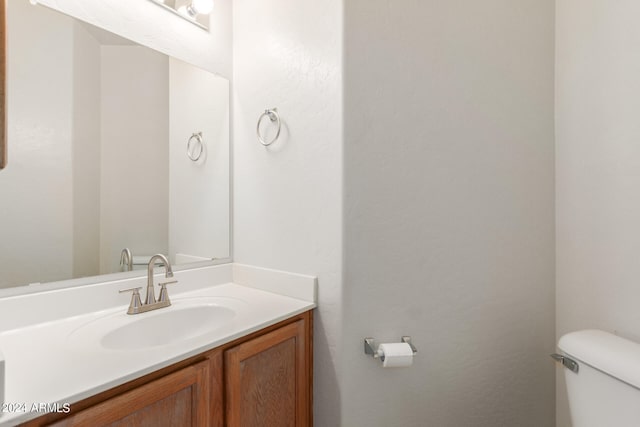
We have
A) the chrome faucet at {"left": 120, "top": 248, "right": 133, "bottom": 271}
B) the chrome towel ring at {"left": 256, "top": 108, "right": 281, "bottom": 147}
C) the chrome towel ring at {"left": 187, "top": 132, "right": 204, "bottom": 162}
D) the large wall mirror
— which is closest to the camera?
the large wall mirror

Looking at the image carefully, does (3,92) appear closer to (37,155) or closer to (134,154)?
(37,155)

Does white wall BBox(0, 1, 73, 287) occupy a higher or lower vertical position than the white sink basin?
higher

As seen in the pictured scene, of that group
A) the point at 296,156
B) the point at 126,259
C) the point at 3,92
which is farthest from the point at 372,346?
the point at 3,92

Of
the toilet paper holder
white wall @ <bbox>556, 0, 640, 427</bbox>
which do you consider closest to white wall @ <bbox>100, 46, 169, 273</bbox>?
the toilet paper holder

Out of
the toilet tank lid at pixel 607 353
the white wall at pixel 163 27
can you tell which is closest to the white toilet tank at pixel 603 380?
the toilet tank lid at pixel 607 353

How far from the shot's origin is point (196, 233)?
1443 mm

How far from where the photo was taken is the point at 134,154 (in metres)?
1.24

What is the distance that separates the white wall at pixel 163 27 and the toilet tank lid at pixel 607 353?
1.85 metres

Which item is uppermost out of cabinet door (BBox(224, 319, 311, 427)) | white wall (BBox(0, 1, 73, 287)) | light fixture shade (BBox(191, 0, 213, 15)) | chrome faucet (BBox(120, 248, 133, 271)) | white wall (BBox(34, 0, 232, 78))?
light fixture shade (BBox(191, 0, 213, 15))

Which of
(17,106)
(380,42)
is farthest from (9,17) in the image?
(380,42)

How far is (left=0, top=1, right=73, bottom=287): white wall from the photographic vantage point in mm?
942

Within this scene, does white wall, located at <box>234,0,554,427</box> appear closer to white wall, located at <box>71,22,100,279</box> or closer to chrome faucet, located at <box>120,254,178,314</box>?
chrome faucet, located at <box>120,254,178,314</box>

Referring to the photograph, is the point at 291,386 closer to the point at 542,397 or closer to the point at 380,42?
the point at 542,397

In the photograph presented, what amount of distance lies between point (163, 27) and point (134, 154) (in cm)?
58
